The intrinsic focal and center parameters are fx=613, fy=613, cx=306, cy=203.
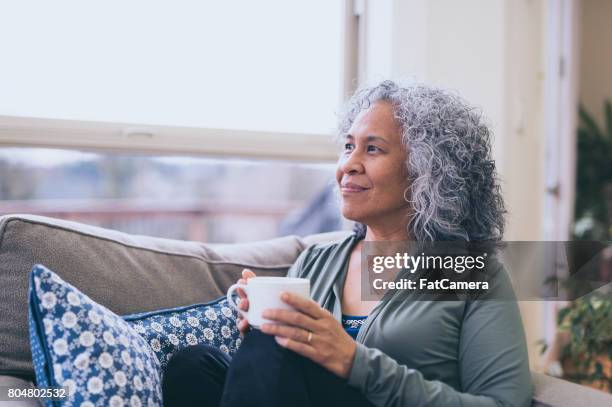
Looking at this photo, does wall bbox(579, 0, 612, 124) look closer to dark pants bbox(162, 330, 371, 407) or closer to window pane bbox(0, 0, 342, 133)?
window pane bbox(0, 0, 342, 133)

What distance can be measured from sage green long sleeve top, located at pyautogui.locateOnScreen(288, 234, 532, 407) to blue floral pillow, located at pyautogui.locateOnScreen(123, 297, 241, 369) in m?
0.24

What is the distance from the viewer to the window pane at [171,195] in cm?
500

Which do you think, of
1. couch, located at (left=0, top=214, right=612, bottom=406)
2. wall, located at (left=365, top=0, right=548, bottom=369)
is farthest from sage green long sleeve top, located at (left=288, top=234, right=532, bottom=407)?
wall, located at (left=365, top=0, right=548, bottom=369)

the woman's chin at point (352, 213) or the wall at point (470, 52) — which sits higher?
the wall at point (470, 52)

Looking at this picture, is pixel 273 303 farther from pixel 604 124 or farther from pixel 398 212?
pixel 604 124

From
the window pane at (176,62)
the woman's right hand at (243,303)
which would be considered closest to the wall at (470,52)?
the window pane at (176,62)

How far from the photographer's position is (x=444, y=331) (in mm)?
1246

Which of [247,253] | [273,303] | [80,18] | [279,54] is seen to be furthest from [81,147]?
[273,303]

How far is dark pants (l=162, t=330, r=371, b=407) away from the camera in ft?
3.28

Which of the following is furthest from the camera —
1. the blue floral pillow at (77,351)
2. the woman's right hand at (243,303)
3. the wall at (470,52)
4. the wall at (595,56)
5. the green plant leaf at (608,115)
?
the wall at (595,56)

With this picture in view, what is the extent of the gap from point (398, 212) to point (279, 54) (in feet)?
3.88

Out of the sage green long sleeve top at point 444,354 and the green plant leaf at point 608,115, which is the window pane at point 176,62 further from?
the green plant leaf at point 608,115

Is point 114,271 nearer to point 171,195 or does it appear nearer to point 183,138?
point 183,138

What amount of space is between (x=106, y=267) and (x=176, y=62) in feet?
3.55
